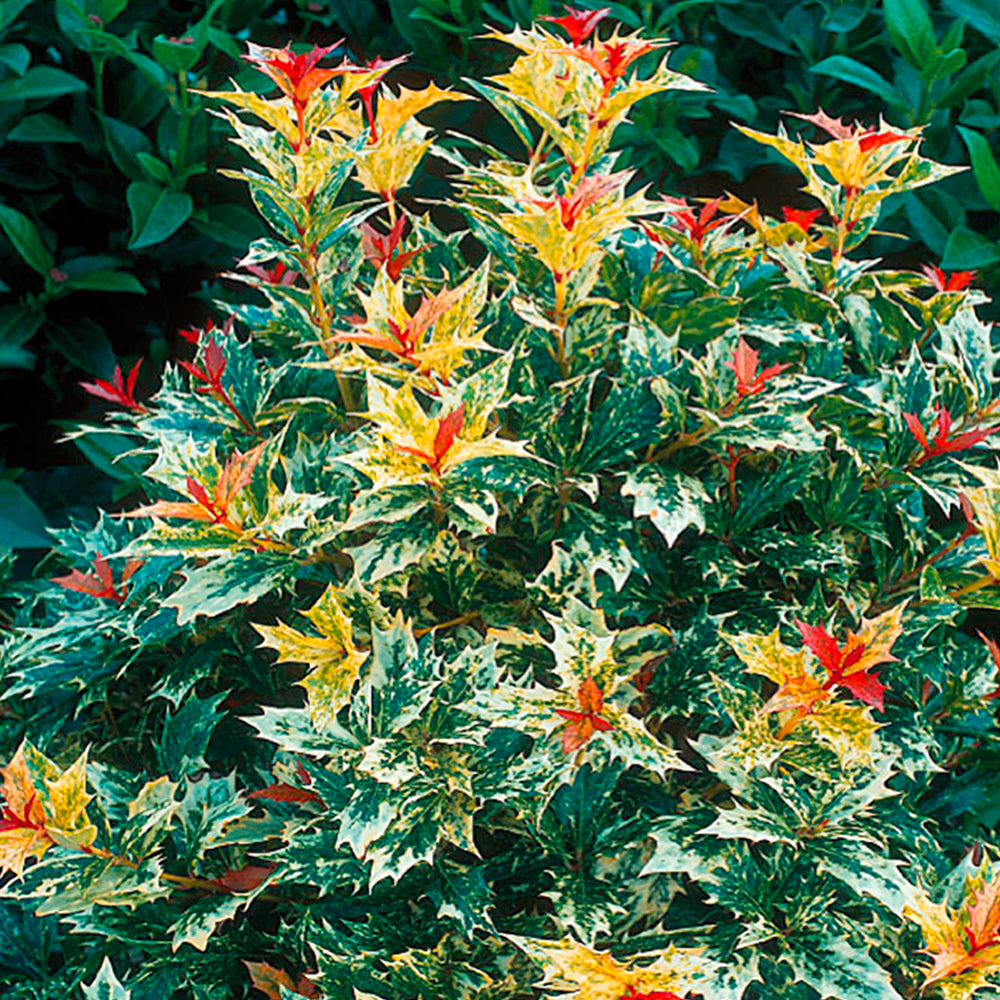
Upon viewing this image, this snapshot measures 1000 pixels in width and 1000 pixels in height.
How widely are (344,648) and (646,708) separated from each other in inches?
17.0

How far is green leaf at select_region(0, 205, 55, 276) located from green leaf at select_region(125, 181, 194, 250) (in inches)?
11.5

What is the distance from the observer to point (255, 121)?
3111mm

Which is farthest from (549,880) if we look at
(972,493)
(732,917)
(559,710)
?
(972,493)

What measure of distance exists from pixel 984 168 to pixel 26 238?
7.60ft

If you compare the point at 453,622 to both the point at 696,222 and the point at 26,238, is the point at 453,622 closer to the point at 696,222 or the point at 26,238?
the point at 696,222

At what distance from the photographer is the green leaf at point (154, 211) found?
283 centimetres

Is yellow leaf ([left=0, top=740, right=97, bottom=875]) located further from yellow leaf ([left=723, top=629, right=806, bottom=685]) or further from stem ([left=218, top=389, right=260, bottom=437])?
yellow leaf ([left=723, top=629, right=806, bottom=685])

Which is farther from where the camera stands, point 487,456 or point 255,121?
point 255,121

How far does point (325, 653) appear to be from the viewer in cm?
140

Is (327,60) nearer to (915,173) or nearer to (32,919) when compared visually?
(915,173)

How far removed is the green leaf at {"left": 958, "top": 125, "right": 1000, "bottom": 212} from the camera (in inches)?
104

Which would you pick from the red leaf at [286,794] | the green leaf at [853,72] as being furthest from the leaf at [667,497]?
the green leaf at [853,72]

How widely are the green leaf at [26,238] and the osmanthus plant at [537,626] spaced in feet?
4.45

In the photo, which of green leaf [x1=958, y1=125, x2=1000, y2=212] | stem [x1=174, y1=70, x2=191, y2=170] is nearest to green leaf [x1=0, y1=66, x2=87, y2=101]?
stem [x1=174, y1=70, x2=191, y2=170]
